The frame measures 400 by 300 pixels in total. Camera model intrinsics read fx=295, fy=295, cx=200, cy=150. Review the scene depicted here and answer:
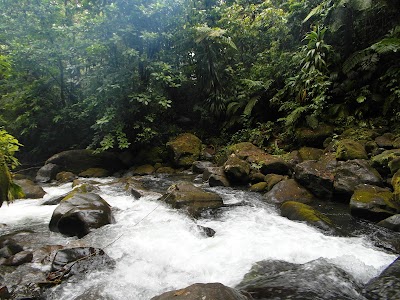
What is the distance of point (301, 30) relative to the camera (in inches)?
480

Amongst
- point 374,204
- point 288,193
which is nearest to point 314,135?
point 288,193

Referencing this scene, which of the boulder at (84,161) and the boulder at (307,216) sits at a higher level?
the boulder at (307,216)

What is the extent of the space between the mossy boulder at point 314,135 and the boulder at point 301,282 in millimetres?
6006

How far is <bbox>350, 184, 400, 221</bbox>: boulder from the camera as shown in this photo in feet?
16.8

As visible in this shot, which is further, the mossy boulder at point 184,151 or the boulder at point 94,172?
the boulder at point 94,172

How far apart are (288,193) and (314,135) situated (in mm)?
3307

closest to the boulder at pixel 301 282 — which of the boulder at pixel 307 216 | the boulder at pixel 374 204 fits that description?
the boulder at pixel 307 216

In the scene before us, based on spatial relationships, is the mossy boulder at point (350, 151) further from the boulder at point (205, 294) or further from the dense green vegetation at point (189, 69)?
the boulder at point (205, 294)

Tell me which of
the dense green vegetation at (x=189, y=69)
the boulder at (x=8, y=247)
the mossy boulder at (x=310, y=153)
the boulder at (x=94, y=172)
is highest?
the dense green vegetation at (x=189, y=69)

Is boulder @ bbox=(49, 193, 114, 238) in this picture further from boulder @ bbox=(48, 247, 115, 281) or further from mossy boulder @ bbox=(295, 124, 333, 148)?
mossy boulder @ bbox=(295, 124, 333, 148)

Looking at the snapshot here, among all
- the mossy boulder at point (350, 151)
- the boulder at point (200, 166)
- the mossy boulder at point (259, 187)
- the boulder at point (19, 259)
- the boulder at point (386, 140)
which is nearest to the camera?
the boulder at point (19, 259)

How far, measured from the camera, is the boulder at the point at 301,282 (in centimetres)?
300

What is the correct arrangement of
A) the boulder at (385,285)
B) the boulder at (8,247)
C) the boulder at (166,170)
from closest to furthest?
the boulder at (385,285), the boulder at (8,247), the boulder at (166,170)

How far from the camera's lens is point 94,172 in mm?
11469
